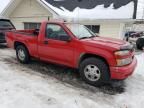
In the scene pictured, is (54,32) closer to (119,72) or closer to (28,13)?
(119,72)

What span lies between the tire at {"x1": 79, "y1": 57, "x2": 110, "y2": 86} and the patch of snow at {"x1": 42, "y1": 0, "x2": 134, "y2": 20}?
752 cm

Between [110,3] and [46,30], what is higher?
[110,3]

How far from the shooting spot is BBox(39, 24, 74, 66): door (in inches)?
250

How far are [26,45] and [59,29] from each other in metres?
1.78

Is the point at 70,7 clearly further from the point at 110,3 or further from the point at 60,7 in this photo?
the point at 110,3

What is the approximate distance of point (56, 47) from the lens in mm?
6633

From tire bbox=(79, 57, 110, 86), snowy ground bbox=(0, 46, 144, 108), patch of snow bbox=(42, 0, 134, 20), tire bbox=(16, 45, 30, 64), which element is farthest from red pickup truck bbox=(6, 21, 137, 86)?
patch of snow bbox=(42, 0, 134, 20)

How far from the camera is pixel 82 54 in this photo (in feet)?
19.9

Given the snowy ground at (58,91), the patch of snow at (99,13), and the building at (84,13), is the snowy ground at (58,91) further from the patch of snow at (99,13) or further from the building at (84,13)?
the patch of snow at (99,13)

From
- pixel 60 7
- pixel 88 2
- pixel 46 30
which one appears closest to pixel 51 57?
pixel 46 30

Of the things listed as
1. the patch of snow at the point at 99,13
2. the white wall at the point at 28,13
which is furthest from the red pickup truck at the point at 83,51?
the white wall at the point at 28,13

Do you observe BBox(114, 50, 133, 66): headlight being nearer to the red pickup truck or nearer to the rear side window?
the red pickup truck

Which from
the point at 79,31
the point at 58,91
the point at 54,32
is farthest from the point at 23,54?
the point at 58,91

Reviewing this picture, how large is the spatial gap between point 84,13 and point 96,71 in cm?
931
